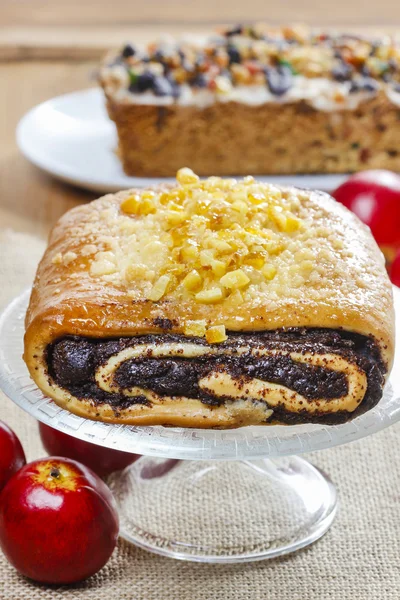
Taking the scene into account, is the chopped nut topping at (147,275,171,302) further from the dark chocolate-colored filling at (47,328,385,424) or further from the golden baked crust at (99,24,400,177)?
the golden baked crust at (99,24,400,177)

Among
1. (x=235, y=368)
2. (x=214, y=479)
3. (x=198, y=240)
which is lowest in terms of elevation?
(x=214, y=479)

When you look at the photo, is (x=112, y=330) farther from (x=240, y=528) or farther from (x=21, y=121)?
(x=21, y=121)

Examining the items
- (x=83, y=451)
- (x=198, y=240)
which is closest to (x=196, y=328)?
(x=198, y=240)

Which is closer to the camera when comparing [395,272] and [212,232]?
[212,232]

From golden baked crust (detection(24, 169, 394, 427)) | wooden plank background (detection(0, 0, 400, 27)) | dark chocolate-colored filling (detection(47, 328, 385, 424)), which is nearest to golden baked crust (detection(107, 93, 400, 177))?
golden baked crust (detection(24, 169, 394, 427))

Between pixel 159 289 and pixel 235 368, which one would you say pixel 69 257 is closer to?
pixel 159 289
